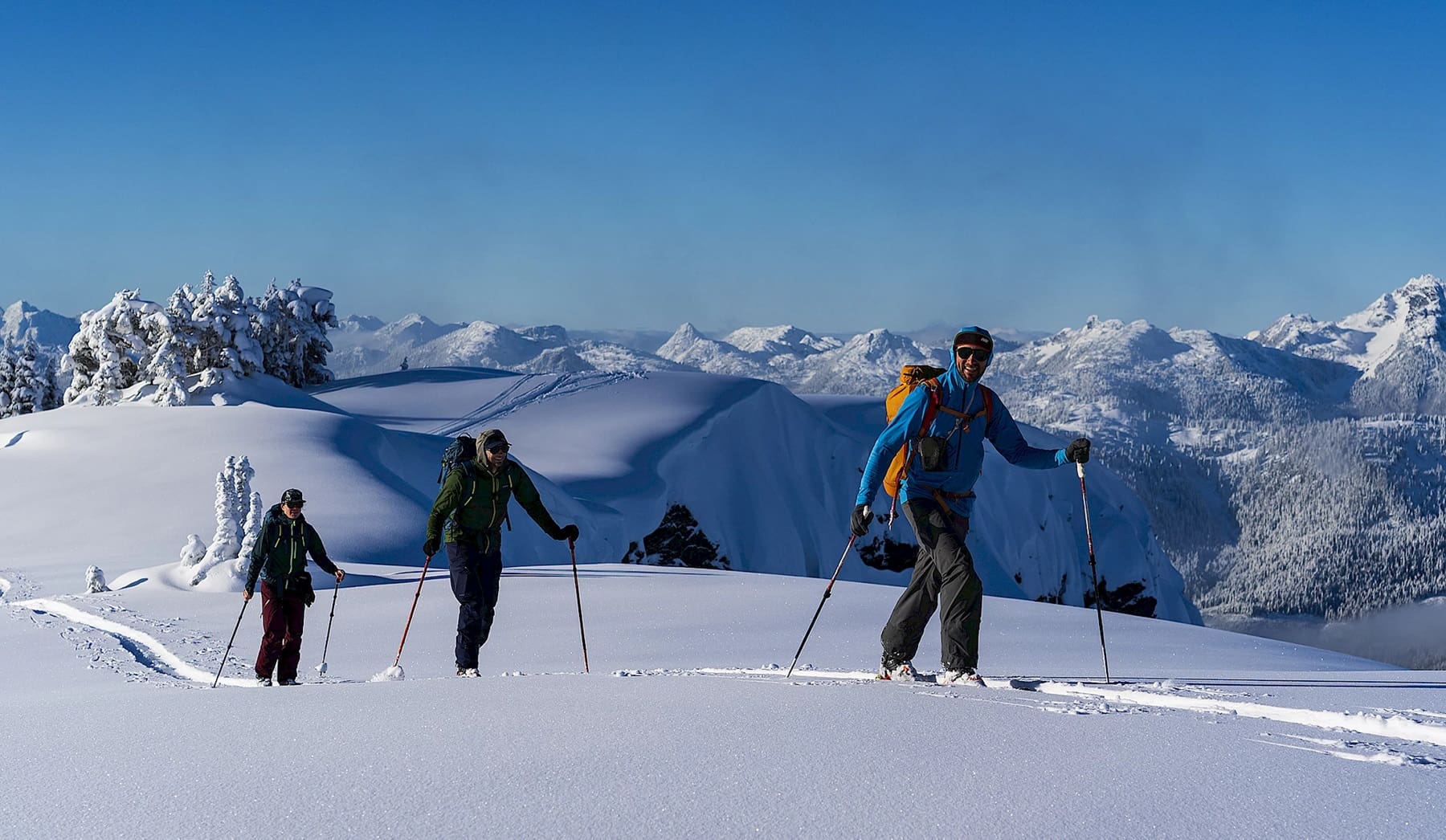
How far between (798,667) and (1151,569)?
243 feet

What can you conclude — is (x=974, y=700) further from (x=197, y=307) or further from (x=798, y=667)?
(x=197, y=307)

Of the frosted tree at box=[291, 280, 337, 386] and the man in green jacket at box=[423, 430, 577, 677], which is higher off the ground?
the frosted tree at box=[291, 280, 337, 386]

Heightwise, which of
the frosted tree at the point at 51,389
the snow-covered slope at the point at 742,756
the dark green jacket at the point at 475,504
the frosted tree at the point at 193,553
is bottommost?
the frosted tree at the point at 193,553

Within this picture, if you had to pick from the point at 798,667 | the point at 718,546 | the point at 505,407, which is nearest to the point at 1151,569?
the point at 718,546

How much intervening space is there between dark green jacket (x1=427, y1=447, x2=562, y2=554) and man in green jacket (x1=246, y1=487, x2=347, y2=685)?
134cm

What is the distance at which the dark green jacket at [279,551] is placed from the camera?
9.57 metres

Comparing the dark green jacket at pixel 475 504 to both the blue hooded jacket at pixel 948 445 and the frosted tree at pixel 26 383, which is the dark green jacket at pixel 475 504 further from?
the frosted tree at pixel 26 383

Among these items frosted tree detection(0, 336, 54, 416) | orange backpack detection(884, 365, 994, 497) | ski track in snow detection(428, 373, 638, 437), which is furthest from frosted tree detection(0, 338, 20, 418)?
orange backpack detection(884, 365, 994, 497)

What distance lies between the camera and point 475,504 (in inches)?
351

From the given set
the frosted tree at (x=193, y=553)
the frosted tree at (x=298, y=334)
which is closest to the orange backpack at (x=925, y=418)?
the frosted tree at (x=193, y=553)

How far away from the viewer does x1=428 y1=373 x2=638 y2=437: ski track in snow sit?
2096 inches

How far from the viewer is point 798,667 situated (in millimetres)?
9016

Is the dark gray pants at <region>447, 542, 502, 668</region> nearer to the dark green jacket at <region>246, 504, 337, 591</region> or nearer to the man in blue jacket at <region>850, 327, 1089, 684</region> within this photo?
the dark green jacket at <region>246, 504, 337, 591</region>

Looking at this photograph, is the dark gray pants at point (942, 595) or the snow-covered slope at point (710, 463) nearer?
the dark gray pants at point (942, 595)
